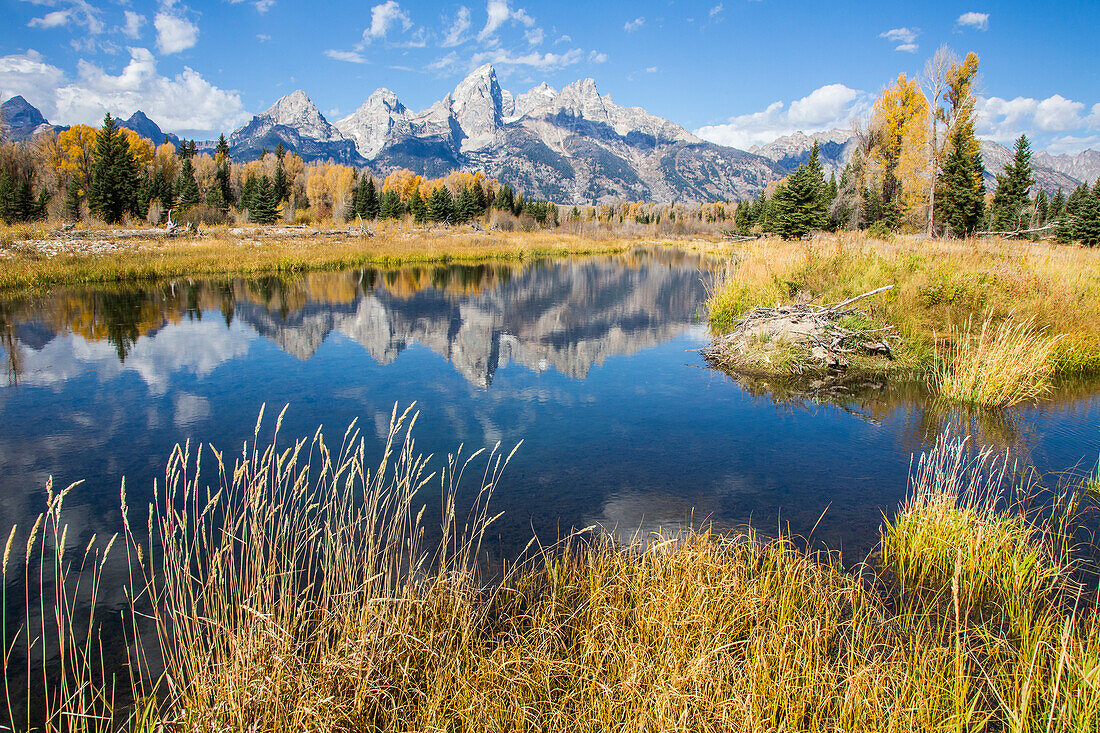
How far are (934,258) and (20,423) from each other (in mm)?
15458

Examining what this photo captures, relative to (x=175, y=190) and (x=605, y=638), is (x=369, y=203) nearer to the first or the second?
(x=175, y=190)

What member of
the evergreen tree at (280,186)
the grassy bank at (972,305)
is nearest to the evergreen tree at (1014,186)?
the grassy bank at (972,305)

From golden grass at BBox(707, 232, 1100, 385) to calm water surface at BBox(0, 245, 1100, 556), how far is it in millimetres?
1344

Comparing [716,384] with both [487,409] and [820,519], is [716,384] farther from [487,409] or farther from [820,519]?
[820,519]

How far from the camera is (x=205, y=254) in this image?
82.4 feet

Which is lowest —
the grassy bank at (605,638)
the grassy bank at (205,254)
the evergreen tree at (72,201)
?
the grassy bank at (605,638)

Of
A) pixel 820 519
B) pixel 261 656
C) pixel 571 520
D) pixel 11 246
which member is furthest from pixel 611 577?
pixel 11 246

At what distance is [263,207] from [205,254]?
29.4m

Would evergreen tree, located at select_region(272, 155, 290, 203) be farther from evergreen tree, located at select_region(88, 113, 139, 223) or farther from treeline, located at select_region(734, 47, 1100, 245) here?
treeline, located at select_region(734, 47, 1100, 245)

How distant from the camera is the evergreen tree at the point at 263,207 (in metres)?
50.8

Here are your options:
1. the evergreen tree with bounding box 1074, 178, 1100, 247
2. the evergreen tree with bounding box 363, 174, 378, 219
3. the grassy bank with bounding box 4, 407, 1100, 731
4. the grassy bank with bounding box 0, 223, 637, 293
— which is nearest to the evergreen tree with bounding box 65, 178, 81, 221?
the grassy bank with bounding box 0, 223, 637, 293

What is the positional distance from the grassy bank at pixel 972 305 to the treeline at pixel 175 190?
47742 millimetres

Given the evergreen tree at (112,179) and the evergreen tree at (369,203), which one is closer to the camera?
the evergreen tree at (112,179)

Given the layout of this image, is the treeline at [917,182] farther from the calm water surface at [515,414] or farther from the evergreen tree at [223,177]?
the evergreen tree at [223,177]
